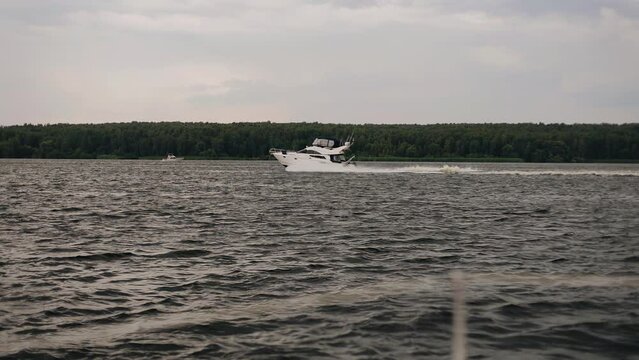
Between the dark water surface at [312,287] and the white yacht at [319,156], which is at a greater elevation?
the white yacht at [319,156]

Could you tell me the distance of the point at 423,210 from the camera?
39531 millimetres

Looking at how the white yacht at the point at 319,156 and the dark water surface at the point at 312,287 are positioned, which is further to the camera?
the white yacht at the point at 319,156

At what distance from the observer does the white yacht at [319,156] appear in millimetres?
101938

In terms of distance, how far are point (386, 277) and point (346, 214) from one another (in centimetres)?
1934

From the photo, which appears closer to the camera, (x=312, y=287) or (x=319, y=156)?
(x=312, y=287)

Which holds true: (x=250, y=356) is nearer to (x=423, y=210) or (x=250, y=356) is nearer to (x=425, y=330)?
(x=425, y=330)

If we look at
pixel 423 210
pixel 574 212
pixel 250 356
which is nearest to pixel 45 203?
pixel 423 210

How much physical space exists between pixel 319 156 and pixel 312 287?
8728 centimetres

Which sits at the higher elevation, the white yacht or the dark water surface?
the white yacht

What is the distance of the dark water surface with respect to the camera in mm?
10617

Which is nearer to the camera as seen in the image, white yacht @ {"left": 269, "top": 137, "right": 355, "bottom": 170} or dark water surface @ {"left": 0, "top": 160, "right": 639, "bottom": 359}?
dark water surface @ {"left": 0, "top": 160, "right": 639, "bottom": 359}

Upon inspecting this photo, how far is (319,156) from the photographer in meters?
102

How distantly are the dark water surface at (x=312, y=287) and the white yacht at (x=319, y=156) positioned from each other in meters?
69.4

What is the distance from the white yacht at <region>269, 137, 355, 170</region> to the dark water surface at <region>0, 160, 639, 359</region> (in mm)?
69427
